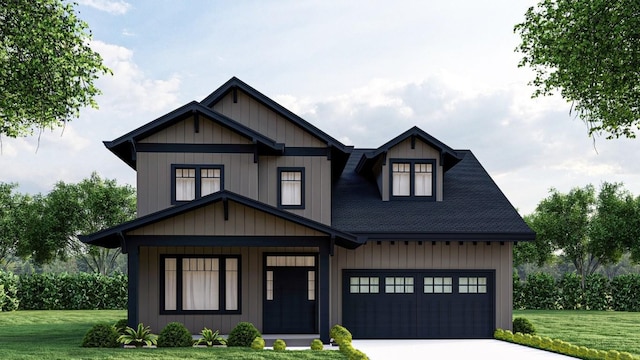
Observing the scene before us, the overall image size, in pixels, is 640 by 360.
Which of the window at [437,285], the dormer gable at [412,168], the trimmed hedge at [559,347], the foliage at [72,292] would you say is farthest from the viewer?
the foliage at [72,292]

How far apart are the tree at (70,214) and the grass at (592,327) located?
27.2 metres

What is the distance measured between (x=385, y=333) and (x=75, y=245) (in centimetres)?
3384

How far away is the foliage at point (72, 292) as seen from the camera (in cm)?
3409

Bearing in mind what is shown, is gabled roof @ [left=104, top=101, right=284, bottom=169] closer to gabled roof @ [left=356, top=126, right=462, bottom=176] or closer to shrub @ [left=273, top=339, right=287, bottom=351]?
gabled roof @ [left=356, top=126, right=462, bottom=176]

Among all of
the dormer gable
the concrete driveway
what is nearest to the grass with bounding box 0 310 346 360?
the concrete driveway

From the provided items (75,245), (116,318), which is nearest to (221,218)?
(116,318)

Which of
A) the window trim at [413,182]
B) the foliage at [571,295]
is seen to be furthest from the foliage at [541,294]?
the window trim at [413,182]

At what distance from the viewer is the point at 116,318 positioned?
28.4 m

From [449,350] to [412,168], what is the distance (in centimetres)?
645

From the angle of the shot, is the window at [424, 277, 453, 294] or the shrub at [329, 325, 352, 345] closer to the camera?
the shrub at [329, 325, 352, 345]

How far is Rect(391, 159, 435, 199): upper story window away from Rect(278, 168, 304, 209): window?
3.17 metres

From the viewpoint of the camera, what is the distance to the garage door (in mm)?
20562

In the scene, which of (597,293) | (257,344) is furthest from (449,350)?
(597,293)

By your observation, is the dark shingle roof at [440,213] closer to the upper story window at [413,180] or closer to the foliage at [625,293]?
the upper story window at [413,180]
